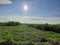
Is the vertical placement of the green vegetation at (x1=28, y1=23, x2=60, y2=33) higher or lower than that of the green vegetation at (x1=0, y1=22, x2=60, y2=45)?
higher

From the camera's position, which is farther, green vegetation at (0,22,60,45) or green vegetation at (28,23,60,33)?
green vegetation at (28,23,60,33)

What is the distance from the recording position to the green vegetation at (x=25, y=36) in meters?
2.20

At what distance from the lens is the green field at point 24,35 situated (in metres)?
2.21

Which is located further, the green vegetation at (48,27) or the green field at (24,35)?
the green vegetation at (48,27)

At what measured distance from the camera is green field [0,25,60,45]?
7.23 ft

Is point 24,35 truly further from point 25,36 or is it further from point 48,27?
point 48,27

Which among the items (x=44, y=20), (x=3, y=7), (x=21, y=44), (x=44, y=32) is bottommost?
Result: (x=21, y=44)

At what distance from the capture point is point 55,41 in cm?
223

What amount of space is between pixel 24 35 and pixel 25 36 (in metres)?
0.02

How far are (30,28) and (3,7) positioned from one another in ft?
1.63

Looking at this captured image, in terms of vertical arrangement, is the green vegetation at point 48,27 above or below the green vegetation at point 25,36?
above

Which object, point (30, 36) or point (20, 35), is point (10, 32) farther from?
point (30, 36)

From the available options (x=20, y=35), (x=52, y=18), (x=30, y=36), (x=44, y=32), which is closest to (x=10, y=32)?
(x=20, y=35)

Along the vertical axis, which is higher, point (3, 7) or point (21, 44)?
point (3, 7)
